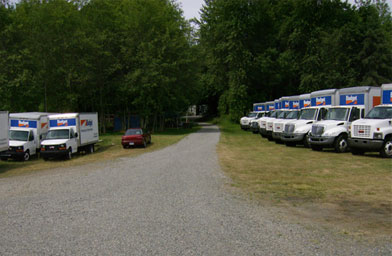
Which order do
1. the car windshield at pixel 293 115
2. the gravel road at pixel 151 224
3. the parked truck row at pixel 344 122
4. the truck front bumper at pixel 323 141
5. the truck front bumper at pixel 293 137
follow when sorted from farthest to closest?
the car windshield at pixel 293 115, the truck front bumper at pixel 293 137, the truck front bumper at pixel 323 141, the parked truck row at pixel 344 122, the gravel road at pixel 151 224

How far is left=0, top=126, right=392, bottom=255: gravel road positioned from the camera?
5543 mm

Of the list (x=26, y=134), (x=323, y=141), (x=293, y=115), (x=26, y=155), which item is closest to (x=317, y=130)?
(x=323, y=141)

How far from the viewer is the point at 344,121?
18.8 metres

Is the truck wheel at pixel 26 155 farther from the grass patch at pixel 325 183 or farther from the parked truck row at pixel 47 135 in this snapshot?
the grass patch at pixel 325 183

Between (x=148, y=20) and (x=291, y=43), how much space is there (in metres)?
22.5

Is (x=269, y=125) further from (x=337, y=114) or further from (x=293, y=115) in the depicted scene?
(x=337, y=114)

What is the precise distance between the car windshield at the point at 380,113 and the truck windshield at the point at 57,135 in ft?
56.3

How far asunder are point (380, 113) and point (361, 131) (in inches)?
53.8

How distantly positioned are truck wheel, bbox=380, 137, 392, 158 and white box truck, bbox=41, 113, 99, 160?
663 inches

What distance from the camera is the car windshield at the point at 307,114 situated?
2184cm

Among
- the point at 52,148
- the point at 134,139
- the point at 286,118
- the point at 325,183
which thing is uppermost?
the point at 286,118

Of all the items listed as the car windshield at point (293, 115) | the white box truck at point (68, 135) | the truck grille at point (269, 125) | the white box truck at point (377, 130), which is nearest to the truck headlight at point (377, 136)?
the white box truck at point (377, 130)

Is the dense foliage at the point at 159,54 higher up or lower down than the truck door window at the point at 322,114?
higher up

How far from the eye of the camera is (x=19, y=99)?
35.2 metres
